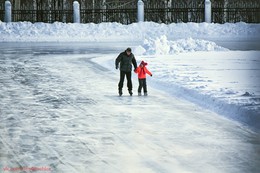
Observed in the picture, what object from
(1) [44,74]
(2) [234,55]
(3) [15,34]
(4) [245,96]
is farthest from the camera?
(3) [15,34]

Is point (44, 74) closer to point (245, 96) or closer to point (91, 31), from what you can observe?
point (245, 96)

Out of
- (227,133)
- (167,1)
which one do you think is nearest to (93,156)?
(227,133)

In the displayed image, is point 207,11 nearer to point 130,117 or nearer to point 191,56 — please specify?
point 191,56

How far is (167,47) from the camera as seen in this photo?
2903cm

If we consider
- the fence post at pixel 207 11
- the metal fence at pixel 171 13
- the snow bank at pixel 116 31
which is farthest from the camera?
the metal fence at pixel 171 13

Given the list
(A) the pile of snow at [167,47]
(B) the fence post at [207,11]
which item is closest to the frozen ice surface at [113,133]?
(A) the pile of snow at [167,47]

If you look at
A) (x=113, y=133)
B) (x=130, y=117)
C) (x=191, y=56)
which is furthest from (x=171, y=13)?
(x=113, y=133)

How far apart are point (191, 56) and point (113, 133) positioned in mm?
17129

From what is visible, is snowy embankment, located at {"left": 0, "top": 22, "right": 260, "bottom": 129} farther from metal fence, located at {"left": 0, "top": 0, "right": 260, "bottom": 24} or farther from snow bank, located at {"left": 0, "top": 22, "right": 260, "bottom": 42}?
metal fence, located at {"left": 0, "top": 0, "right": 260, "bottom": 24}

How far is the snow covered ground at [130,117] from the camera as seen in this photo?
821 centimetres

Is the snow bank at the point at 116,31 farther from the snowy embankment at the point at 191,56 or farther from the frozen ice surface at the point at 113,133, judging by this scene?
the frozen ice surface at the point at 113,133

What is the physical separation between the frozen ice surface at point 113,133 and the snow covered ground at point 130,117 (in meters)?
0.01

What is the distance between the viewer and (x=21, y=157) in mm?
8352

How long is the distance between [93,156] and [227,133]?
2.70 metres
